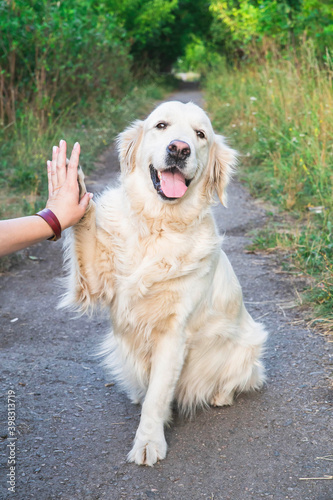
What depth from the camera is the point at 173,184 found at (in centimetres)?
258

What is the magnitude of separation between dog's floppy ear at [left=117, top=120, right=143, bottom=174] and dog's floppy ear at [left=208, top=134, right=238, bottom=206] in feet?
1.36

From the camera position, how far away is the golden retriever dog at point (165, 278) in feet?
7.87

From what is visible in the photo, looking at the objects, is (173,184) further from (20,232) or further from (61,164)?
(20,232)

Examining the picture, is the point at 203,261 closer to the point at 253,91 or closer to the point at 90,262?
the point at 90,262

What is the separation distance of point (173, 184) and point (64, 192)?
68 centimetres

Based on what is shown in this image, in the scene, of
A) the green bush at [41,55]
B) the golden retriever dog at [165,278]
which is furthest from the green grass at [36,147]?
the golden retriever dog at [165,278]

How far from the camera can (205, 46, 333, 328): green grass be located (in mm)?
4238

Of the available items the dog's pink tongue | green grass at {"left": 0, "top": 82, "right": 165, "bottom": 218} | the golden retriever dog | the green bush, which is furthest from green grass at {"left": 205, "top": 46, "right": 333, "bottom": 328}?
the green bush

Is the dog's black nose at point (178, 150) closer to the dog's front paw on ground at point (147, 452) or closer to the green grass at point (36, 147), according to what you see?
the dog's front paw on ground at point (147, 452)

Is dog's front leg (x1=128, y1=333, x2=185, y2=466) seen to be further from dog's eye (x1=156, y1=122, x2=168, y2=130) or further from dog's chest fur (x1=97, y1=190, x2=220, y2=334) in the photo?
dog's eye (x1=156, y1=122, x2=168, y2=130)

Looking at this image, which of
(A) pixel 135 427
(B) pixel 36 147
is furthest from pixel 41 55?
(A) pixel 135 427

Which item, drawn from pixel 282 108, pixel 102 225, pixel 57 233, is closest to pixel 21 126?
pixel 282 108

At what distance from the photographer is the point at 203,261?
252 centimetres

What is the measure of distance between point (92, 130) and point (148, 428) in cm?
820
